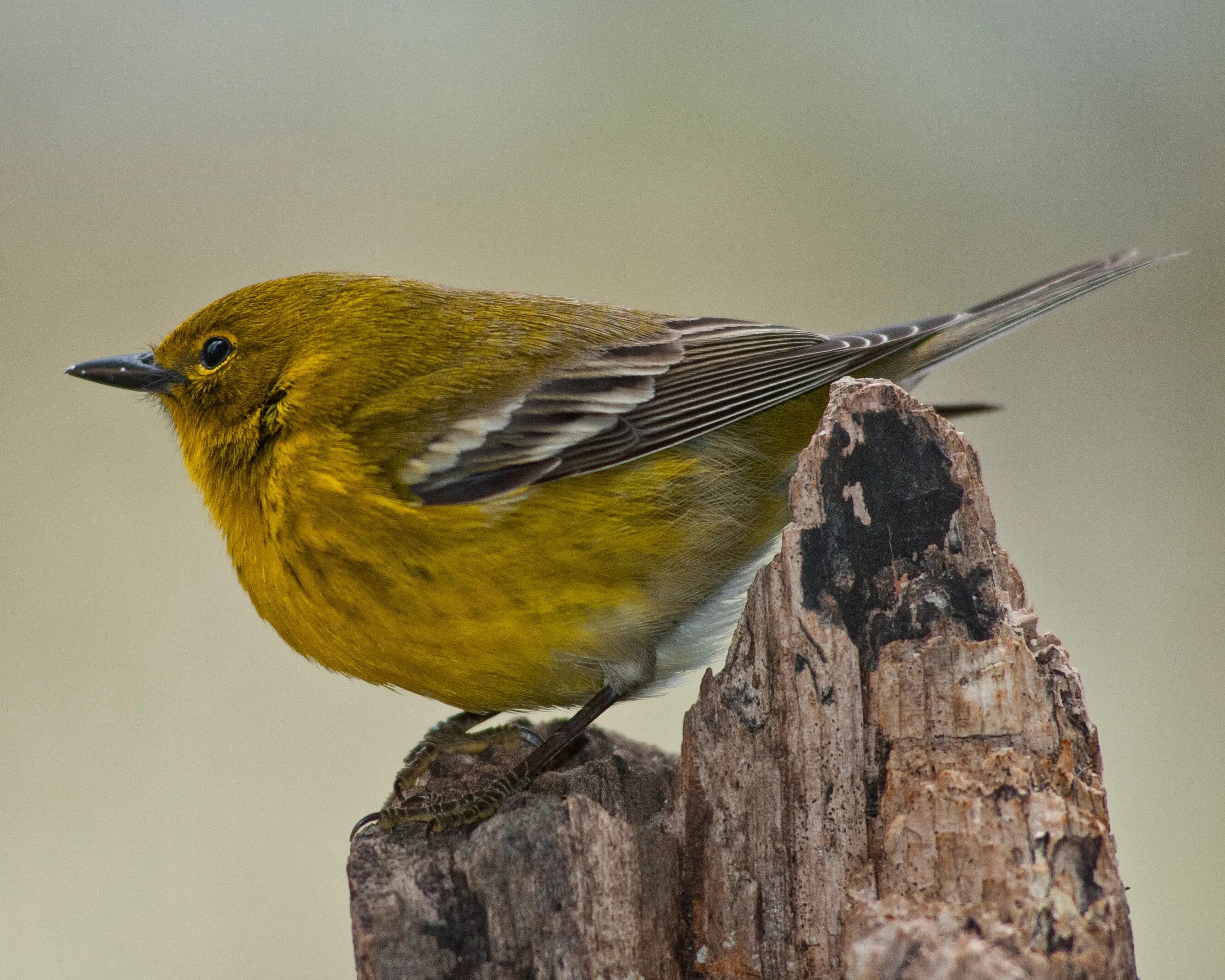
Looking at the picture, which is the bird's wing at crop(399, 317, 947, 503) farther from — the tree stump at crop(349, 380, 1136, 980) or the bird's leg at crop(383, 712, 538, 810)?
the tree stump at crop(349, 380, 1136, 980)

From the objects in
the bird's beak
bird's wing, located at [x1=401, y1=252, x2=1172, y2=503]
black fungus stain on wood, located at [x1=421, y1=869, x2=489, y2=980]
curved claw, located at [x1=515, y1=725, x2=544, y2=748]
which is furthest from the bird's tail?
the bird's beak

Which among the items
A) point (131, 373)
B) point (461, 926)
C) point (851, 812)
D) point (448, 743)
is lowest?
point (461, 926)

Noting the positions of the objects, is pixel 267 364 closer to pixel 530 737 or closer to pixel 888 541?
pixel 530 737

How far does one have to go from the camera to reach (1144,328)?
27.8ft

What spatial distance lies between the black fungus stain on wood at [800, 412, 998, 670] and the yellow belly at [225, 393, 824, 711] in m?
1.05

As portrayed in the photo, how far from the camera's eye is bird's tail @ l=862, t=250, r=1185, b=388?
4.44 m

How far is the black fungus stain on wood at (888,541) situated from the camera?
2.83 metres

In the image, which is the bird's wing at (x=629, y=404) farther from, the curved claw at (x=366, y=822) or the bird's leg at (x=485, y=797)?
the curved claw at (x=366, y=822)

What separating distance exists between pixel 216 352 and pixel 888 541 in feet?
8.70

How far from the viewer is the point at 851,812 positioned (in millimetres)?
2828

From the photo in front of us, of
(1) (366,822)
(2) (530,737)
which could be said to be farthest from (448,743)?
(1) (366,822)

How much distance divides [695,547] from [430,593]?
88 cm

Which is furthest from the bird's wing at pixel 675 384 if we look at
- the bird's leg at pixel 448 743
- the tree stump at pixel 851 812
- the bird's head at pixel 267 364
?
the tree stump at pixel 851 812

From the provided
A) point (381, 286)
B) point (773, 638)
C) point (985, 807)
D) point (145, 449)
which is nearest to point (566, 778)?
point (773, 638)
